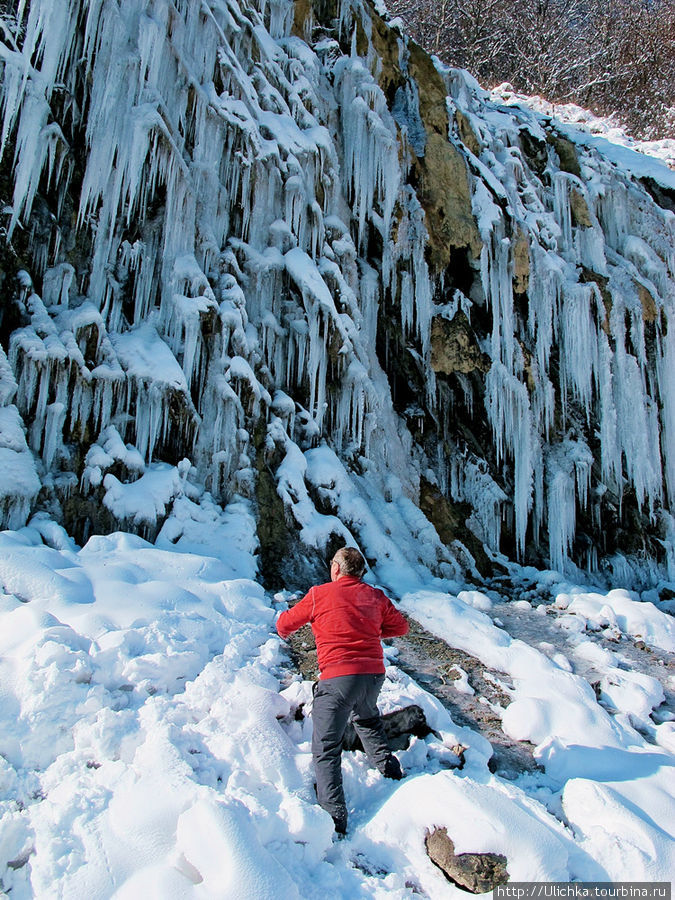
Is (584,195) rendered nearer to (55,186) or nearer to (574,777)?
(55,186)

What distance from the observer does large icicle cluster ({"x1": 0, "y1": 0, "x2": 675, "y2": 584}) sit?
251 inches

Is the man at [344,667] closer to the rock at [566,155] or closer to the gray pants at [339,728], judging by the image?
the gray pants at [339,728]

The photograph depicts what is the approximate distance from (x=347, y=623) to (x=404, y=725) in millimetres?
787

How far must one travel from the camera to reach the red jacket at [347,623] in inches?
116

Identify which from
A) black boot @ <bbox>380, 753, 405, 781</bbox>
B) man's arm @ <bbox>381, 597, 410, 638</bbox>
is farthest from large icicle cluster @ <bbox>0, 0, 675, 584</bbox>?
black boot @ <bbox>380, 753, 405, 781</bbox>

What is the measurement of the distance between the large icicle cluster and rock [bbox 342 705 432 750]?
137 inches

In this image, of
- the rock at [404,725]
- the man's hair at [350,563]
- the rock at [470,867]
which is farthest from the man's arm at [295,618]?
the rock at [470,867]

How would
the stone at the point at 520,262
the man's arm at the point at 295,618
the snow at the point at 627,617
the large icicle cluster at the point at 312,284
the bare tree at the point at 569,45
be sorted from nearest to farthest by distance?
the man's arm at the point at 295,618 < the snow at the point at 627,617 < the large icicle cluster at the point at 312,284 < the stone at the point at 520,262 < the bare tree at the point at 569,45

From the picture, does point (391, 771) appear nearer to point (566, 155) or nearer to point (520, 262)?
point (520, 262)

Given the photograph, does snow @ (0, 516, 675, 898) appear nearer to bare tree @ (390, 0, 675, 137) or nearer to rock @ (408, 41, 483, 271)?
rock @ (408, 41, 483, 271)

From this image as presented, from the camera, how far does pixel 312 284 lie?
8.12m

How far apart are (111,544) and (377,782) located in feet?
10.6

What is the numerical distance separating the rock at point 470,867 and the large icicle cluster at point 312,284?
429 centimetres

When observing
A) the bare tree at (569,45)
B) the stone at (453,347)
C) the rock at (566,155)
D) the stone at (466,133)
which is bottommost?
the stone at (453,347)
